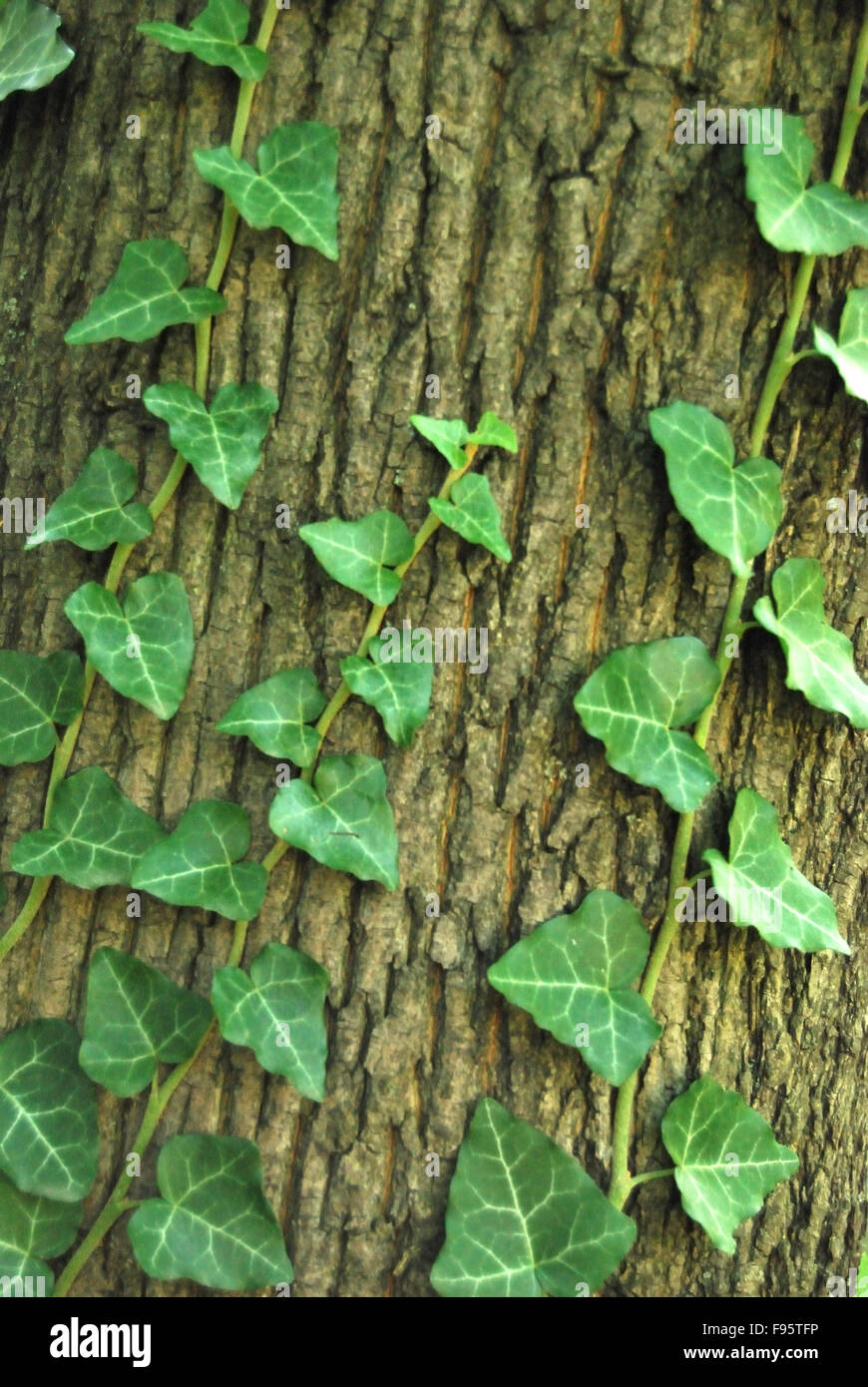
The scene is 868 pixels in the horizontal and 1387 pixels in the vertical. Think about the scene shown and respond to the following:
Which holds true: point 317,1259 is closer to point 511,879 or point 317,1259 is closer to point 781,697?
point 511,879

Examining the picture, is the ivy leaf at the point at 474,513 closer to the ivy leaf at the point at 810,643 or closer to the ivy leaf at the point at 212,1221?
the ivy leaf at the point at 810,643

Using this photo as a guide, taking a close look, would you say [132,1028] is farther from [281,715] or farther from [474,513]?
[474,513]

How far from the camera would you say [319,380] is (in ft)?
4.15

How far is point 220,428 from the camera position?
127 centimetres

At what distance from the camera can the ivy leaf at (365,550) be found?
1.23m

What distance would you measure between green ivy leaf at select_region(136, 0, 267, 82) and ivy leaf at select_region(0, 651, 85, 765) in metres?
0.70

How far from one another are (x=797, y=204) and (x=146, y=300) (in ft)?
2.43

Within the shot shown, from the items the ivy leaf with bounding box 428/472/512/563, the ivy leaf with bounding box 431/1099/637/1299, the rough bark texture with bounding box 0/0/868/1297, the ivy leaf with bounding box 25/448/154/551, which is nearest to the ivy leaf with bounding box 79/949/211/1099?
the rough bark texture with bounding box 0/0/868/1297

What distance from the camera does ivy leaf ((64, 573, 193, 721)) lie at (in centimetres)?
128

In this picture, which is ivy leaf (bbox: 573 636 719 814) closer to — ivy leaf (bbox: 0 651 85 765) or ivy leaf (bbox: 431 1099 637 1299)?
ivy leaf (bbox: 431 1099 637 1299)

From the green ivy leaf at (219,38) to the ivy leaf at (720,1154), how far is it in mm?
1272

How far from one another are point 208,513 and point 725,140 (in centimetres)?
72

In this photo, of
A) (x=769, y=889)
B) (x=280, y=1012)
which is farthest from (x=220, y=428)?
(x=769, y=889)

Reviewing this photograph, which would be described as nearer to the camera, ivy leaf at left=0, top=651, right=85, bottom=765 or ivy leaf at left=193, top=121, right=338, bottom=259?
ivy leaf at left=193, top=121, right=338, bottom=259
